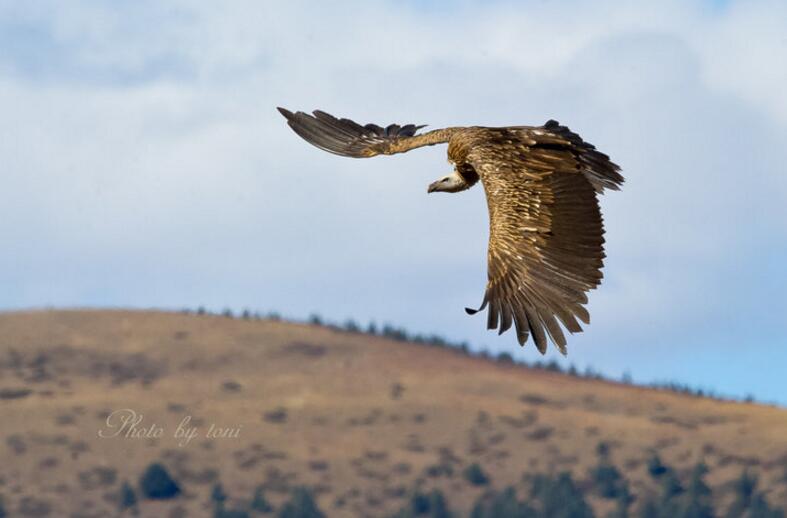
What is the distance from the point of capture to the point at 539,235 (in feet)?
60.2

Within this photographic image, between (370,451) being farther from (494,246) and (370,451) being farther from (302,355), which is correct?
(494,246)

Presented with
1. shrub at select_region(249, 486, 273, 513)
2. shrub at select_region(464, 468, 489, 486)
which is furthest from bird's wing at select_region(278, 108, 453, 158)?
shrub at select_region(464, 468, 489, 486)

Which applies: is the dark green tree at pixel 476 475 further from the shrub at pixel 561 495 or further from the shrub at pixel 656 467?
the shrub at pixel 656 467

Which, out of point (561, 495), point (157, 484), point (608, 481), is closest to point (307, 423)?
point (157, 484)

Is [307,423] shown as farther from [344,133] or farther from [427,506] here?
[344,133]

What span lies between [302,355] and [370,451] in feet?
85.1

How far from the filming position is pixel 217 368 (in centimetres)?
17575

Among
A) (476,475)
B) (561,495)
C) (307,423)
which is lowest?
(561,495)

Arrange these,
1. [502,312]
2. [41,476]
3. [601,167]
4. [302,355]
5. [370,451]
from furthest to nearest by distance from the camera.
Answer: [302,355], [370,451], [41,476], [601,167], [502,312]

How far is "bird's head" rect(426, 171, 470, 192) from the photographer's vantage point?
2114 centimetres

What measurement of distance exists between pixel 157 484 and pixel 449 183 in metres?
128

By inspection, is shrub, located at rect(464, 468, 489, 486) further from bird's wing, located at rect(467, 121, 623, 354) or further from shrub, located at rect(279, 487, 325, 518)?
bird's wing, located at rect(467, 121, 623, 354)

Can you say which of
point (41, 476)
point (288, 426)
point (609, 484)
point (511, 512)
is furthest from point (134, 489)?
point (609, 484)

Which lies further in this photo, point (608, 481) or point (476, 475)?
point (608, 481)
